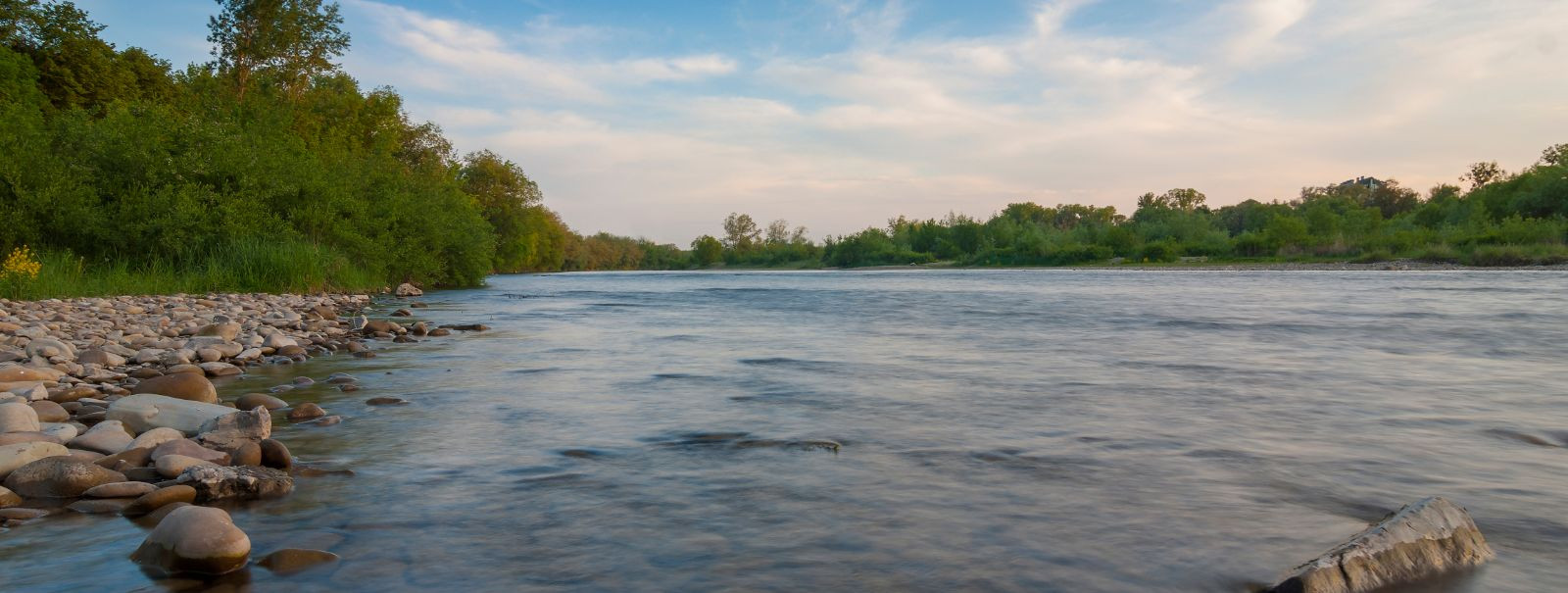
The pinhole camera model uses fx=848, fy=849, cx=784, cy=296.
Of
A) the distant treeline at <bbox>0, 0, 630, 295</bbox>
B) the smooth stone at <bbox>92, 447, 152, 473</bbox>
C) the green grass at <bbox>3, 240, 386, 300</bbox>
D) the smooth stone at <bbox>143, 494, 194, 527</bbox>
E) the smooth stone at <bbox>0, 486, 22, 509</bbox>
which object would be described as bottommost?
the smooth stone at <bbox>143, 494, 194, 527</bbox>

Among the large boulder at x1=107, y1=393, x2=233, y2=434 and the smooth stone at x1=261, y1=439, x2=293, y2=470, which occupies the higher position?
the large boulder at x1=107, y1=393, x2=233, y2=434

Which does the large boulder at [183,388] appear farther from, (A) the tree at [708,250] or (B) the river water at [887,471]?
(A) the tree at [708,250]

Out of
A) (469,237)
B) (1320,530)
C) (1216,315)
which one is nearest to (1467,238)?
(1216,315)

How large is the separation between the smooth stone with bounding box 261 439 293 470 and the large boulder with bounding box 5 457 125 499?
0.63 m

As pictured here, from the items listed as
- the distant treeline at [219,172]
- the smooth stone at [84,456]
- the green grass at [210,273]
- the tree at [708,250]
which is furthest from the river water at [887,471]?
the tree at [708,250]

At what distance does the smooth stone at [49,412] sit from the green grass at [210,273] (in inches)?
453

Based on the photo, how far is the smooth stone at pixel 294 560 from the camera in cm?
316

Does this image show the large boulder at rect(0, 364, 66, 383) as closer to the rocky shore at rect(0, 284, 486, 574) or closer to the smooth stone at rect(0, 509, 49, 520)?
the rocky shore at rect(0, 284, 486, 574)

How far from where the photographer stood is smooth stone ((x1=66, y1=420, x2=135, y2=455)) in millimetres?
4543

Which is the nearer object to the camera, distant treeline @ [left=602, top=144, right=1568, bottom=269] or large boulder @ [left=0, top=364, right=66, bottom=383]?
large boulder @ [left=0, top=364, right=66, bottom=383]

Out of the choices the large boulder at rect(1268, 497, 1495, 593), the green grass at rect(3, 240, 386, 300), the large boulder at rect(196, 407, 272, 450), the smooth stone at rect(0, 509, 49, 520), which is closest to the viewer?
the large boulder at rect(1268, 497, 1495, 593)

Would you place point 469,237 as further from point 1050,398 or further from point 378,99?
point 1050,398

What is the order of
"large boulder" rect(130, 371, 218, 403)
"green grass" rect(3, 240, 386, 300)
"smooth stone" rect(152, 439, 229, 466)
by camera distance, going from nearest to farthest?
"smooth stone" rect(152, 439, 229, 466) < "large boulder" rect(130, 371, 218, 403) < "green grass" rect(3, 240, 386, 300)

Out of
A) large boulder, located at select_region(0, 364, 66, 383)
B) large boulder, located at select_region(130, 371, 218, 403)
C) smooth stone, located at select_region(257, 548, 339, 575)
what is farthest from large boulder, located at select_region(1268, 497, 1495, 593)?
large boulder, located at select_region(0, 364, 66, 383)
